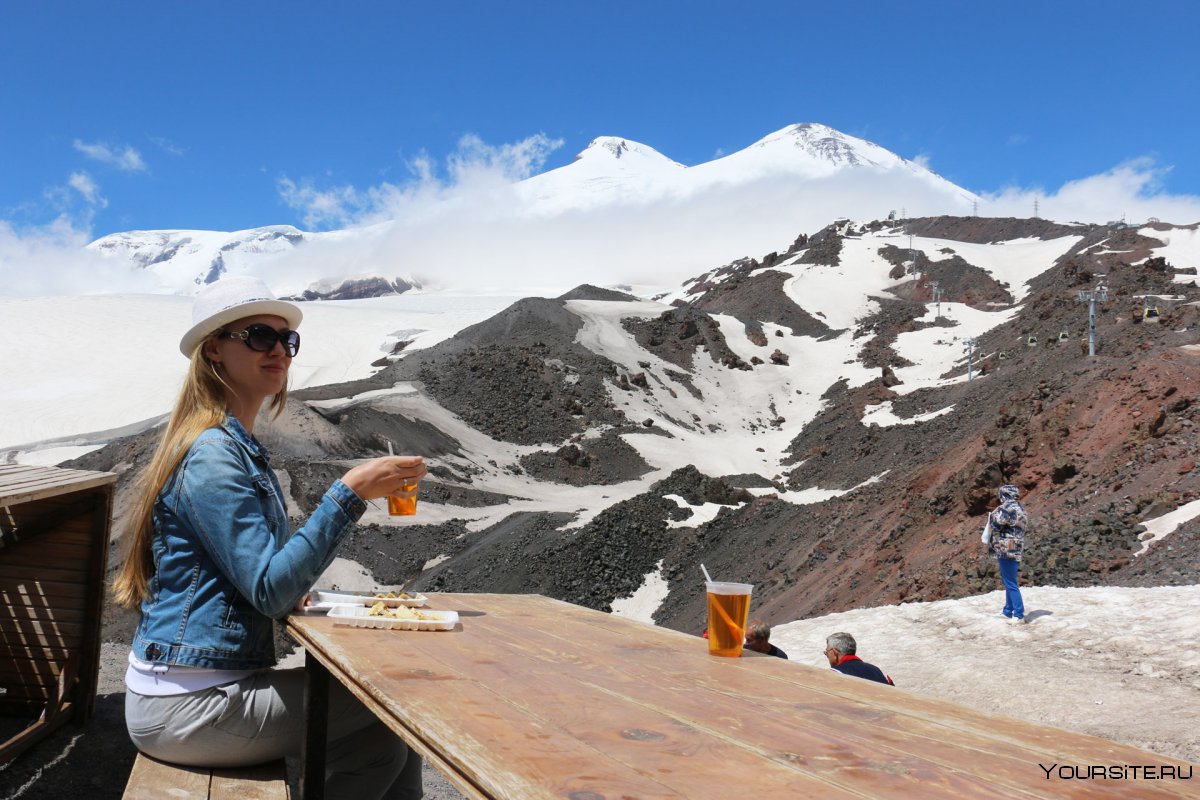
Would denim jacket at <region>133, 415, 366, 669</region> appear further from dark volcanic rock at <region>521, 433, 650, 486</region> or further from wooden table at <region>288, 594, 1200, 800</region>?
dark volcanic rock at <region>521, 433, 650, 486</region>

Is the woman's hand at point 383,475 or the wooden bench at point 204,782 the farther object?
the woman's hand at point 383,475

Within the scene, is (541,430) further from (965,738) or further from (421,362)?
(965,738)

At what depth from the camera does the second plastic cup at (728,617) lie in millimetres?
2971

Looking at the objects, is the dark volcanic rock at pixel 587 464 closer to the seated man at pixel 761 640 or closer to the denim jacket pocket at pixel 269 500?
the seated man at pixel 761 640

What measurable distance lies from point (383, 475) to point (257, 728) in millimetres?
952

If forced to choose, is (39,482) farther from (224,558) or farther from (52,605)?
(224,558)

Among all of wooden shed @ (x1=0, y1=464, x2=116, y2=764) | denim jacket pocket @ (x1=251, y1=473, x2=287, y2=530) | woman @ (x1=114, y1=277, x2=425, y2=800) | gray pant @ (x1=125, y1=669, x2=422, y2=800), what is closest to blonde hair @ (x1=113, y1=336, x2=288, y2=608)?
woman @ (x1=114, y1=277, x2=425, y2=800)

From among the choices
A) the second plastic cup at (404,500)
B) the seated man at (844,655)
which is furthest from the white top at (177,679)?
the seated man at (844,655)

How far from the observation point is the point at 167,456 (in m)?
3.12

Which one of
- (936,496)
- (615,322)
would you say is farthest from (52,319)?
(936,496)

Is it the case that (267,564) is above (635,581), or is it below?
above

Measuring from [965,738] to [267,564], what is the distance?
2105mm

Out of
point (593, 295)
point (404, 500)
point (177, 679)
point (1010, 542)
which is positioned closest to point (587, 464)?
point (1010, 542)

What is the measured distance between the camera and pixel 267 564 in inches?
115
